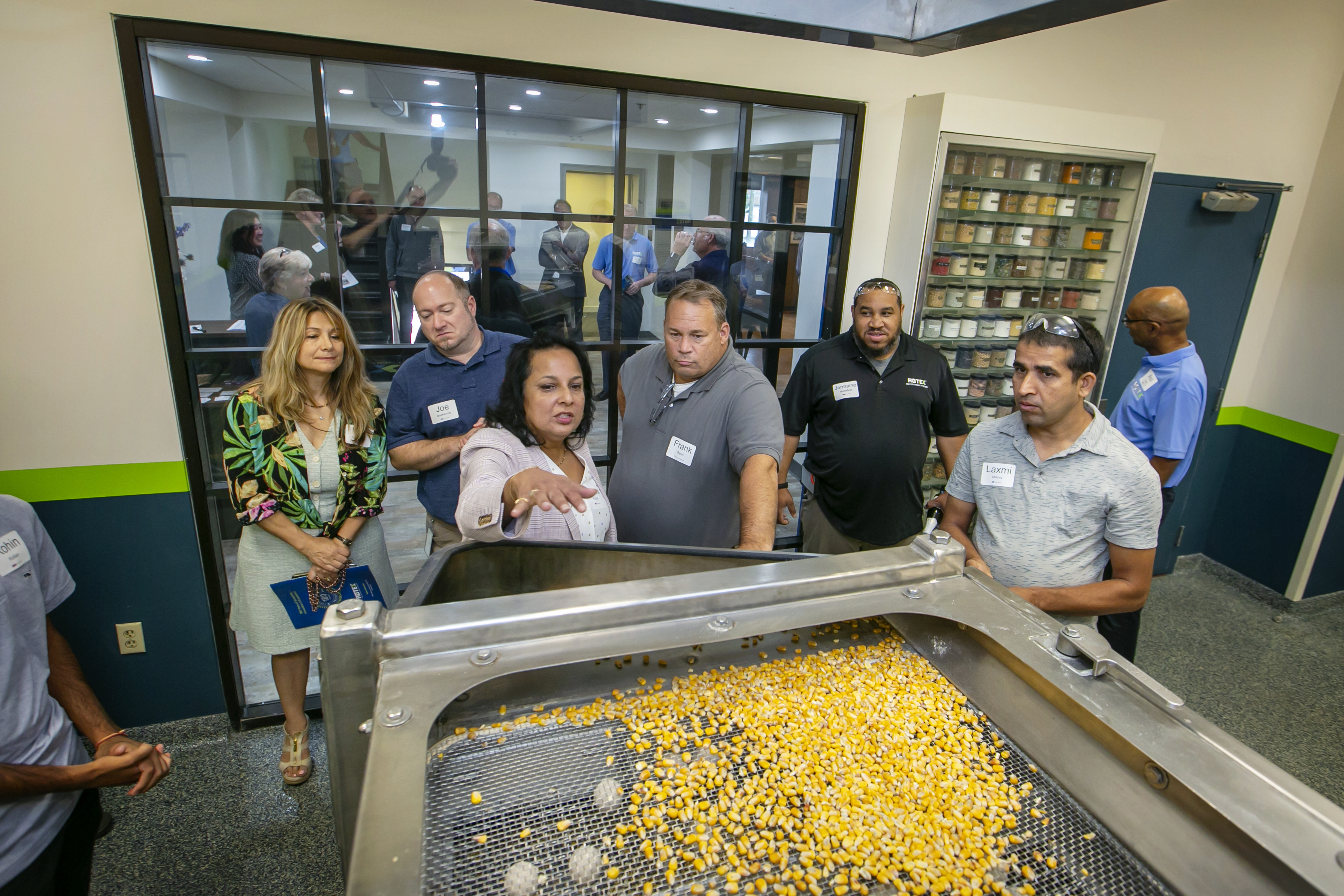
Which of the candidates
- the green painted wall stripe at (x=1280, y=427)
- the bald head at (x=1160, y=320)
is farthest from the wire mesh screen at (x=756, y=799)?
the green painted wall stripe at (x=1280, y=427)

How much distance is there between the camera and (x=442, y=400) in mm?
2322

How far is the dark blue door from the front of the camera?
11.2ft

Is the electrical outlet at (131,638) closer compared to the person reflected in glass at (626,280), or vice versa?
the electrical outlet at (131,638)

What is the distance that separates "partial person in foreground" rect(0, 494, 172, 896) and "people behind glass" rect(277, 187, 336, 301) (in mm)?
1233

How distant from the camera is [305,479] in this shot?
2.07 m

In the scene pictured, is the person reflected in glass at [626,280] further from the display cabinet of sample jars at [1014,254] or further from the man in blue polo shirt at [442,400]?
the display cabinet of sample jars at [1014,254]

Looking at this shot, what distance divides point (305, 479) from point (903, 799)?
6.11 ft

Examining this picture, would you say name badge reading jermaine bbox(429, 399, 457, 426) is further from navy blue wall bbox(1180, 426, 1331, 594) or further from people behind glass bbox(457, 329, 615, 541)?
navy blue wall bbox(1180, 426, 1331, 594)

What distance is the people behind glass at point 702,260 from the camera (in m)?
2.82

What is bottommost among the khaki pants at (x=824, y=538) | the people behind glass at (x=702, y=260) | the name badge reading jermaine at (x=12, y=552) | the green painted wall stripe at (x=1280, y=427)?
the khaki pants at (x=824, y=538)

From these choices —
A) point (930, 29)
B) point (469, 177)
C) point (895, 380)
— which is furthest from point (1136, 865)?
point (469, 177)

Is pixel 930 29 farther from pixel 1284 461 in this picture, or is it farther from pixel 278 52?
pixel 1284 461

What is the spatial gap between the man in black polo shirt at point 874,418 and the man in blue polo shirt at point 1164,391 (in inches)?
25.4

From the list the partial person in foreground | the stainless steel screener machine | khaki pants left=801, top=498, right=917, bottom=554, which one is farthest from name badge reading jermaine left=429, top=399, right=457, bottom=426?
khaki pants left=801, top=498, right=917, bottom=554
